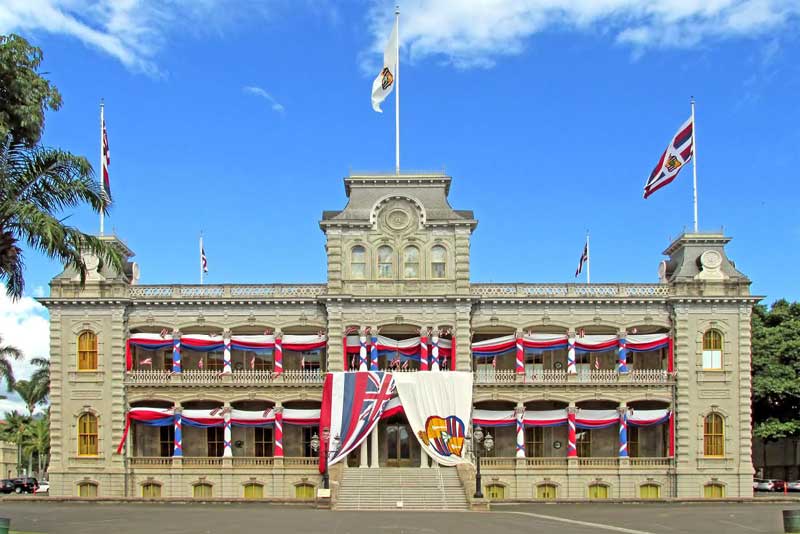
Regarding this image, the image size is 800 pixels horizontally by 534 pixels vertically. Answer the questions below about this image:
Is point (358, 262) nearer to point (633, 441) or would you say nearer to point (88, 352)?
point (88, 352)

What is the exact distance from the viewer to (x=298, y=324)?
58.1 m

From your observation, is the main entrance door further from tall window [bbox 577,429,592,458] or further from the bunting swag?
tall window [bbox 577,429,592,458]

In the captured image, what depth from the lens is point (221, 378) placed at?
2282 inches

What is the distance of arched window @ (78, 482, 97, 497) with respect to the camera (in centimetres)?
5681

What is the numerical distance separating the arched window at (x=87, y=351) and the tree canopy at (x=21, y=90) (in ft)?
97.5

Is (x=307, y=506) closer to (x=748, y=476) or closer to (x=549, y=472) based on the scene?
(x=549, y=472)

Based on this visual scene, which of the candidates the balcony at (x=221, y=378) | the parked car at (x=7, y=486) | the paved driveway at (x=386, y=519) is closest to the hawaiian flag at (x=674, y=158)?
the paved driveway at (x=386, y=519)

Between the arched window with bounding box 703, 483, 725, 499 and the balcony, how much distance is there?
2238cm

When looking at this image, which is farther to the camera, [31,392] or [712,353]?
[31,392]

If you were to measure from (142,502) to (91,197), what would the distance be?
23952 mm

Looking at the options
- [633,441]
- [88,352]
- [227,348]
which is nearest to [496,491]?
[633,441]

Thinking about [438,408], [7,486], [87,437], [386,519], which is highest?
[438,408]

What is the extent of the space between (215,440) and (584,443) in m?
21.6

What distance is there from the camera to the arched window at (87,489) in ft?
186
